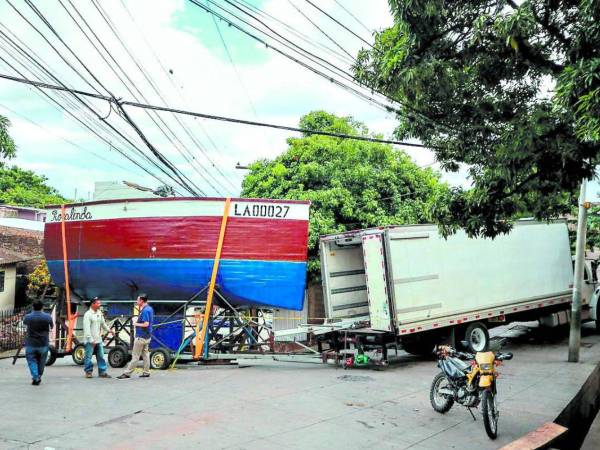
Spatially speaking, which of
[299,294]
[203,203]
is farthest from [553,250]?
[203,203]

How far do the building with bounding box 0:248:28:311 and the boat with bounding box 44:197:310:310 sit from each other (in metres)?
13.1

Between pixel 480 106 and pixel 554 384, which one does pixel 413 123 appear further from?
pixel 554 384

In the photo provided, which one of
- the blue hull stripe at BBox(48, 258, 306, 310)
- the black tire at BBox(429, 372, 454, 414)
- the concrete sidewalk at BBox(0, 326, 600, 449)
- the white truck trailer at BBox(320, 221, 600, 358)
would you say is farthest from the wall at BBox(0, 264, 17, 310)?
the black tire at BBox(429, 372, 454, 414)

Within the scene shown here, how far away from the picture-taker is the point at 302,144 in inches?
748

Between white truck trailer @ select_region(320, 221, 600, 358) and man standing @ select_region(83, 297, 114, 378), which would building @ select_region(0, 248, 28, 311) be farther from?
white truck trailer @ select_region(320, 221, 600, 358)

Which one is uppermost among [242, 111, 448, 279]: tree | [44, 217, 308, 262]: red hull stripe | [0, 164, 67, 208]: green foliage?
[0, 164, 67, 208]: green foliage

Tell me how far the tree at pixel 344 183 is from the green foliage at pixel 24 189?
33803 mm

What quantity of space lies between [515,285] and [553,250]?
2.24m

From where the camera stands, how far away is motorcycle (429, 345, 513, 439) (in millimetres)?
6523

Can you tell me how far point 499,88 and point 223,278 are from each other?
267 inches

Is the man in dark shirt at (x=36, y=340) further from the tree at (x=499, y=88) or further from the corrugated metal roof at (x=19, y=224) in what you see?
the corrugated metal roof at (x=19, y=224)

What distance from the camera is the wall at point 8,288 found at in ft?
75.4

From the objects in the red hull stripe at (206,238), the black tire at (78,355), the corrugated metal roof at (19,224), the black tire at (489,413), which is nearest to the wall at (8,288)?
the corrugated metal roof at (19,224)

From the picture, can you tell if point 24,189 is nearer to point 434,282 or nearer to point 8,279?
point 8,279
